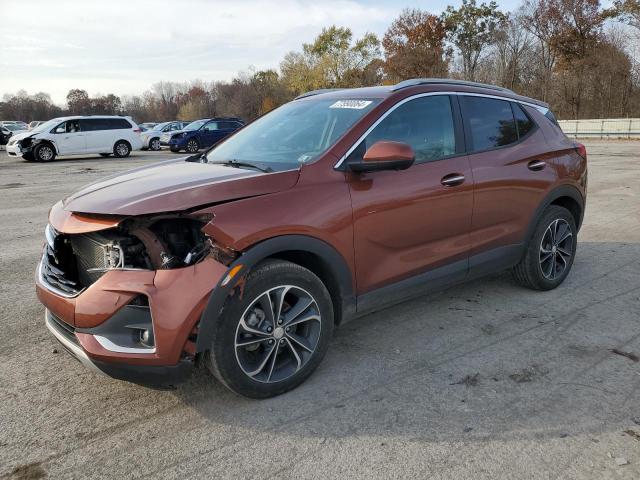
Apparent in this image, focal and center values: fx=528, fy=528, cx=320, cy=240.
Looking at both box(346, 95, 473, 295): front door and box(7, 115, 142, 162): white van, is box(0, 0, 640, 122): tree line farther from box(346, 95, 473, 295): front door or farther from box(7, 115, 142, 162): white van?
box(346, 95, 473, 295): front door

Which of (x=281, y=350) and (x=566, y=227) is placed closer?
(x=281, y=350)

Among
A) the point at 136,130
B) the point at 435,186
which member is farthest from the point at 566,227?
the point at 136,130

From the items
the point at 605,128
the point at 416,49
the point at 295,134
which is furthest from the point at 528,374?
the point at 416,49

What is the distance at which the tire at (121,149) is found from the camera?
22.1 m

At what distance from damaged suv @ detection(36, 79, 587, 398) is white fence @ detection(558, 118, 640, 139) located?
33.4m

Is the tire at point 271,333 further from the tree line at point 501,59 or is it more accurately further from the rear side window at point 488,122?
the tree line at point 501,59

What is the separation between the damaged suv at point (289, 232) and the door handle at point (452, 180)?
15 mm

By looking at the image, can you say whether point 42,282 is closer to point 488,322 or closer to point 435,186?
point 435,186

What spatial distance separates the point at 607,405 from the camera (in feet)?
9.58

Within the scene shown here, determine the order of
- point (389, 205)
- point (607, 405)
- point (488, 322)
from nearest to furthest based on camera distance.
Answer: point (607, 405), point (389, 205), point (488, 322)

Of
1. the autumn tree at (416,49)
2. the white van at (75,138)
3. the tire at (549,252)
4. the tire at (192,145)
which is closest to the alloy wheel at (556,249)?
the tire at (549,252)

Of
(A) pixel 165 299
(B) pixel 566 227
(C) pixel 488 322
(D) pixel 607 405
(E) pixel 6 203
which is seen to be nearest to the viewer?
(A) pixel 165 299

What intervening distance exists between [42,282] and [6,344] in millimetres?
984

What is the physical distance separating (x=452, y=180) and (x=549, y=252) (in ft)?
5.15
